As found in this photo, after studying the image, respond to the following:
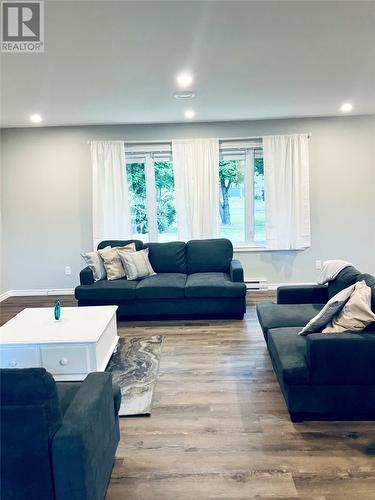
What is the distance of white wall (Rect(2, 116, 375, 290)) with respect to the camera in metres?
5.70

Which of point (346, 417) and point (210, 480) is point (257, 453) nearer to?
point (210, 480)

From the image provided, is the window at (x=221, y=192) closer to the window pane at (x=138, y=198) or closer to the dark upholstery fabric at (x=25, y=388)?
the window pane at (x=138, y=198)

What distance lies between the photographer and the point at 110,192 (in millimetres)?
5777

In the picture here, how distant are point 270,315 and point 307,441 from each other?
1178mm

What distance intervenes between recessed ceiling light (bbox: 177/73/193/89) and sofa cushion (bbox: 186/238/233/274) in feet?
6.95

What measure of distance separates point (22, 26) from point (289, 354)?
278 cm

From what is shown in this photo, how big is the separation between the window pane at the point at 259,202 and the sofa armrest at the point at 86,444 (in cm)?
439

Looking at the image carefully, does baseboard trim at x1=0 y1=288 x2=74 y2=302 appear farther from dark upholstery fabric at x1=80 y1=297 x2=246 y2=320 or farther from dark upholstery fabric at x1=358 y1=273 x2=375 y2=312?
dark upholstery fabric at x1=358 y1=273 x2=375 y2=312

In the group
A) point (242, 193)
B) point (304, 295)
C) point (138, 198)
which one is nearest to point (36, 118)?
point (138, 198)

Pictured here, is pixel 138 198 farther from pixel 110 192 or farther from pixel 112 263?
pixel 112 263

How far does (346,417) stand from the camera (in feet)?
8.45

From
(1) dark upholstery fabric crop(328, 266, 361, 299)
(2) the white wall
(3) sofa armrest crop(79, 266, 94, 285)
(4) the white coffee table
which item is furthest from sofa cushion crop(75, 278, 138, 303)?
(1) dark upholstery fabric crop(328, 266, 361, 299)

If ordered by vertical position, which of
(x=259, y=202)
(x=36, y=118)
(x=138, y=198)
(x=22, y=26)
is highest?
(x=36, y=118)

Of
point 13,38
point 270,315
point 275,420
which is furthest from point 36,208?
point 275,420
